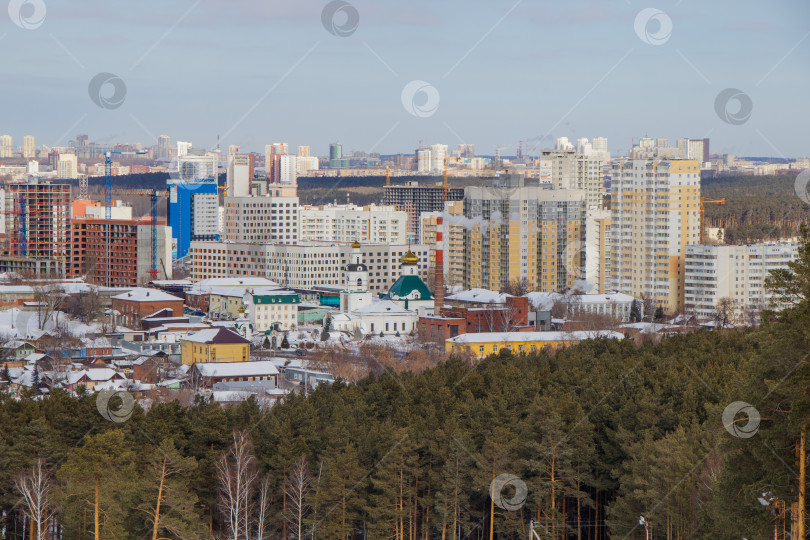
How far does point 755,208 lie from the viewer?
58.0 metres

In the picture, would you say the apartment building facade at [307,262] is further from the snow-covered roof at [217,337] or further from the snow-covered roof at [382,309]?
the snow-covered roof at [217,337]

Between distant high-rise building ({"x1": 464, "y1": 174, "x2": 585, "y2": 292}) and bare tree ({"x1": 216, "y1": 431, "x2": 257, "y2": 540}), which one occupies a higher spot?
distant high-rise building ({"x1": 464, "y1": 174, "x2": 585, "y2": 292})

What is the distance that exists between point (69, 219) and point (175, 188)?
1942cm

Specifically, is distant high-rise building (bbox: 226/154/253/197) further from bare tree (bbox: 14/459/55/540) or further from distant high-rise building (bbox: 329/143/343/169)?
bare tree (bbox: 14/459/55/540)

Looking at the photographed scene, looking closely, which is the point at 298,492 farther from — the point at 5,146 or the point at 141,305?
the point at 5,146

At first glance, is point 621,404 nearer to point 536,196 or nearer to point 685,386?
point 685,386

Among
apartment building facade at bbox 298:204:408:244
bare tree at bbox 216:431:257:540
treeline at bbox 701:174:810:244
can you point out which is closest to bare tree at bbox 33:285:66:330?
bare tree at bbox 216:431:257:540

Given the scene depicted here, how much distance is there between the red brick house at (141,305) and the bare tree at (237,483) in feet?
67.8

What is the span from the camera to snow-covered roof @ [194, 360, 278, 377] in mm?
23641

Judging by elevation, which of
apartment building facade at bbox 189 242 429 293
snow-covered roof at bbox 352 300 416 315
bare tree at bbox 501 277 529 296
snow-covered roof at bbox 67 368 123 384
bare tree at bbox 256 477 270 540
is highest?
apartment building facade at bbox 189 242 429 293

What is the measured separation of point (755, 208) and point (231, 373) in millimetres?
39172

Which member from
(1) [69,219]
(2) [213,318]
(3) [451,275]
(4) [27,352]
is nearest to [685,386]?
(4) [27,352]

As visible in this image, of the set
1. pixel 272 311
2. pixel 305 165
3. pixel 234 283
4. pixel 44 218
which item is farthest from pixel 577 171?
pixel 305 165

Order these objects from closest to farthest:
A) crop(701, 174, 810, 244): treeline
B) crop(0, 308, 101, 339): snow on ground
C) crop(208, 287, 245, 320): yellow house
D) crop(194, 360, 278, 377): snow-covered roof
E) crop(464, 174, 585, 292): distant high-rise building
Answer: crop(194, 360, 278, 377): snow-covered roof, crop(0, 308, 101, 339): snow on ground, crop(208, 287, 245, 320): yellow house, crop(464, 174, 585, 292): distant high-rise building, crop(701, 174, 810, 244): treeline
